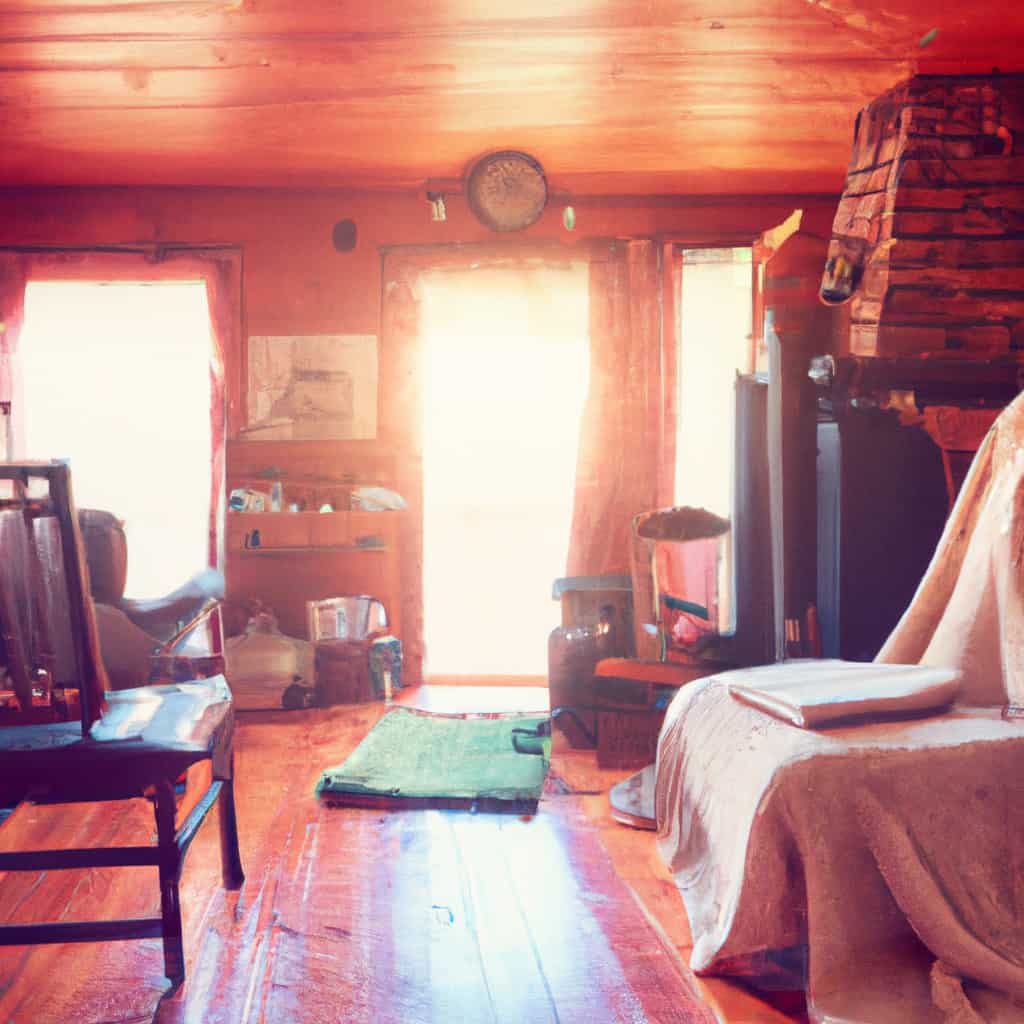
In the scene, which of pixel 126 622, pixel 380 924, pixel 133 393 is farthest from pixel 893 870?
pixel 133 393

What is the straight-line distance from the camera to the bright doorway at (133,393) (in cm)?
524

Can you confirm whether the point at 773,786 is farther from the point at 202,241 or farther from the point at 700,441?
the point at 202,241

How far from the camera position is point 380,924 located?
2.39 meters

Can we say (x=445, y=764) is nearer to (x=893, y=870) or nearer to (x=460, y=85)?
(x=893, y=870)

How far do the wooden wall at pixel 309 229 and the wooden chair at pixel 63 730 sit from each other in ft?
10.3

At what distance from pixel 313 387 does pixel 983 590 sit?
367 centimetres

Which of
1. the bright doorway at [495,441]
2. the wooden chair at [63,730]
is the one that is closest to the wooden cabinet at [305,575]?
the bright doorway at [495,441]

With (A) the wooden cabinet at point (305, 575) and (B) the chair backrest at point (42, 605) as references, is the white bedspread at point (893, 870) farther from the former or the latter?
(A) the wooden cabinet at point (305, 575)

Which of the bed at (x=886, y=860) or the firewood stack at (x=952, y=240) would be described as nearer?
the bed at (x=886, y=860)

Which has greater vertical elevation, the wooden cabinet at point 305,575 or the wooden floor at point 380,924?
the wooden cabinet at point 305,575

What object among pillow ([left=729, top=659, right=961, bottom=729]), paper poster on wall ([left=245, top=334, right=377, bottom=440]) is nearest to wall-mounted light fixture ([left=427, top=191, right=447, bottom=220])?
paper poster on wall ([left=245, top=334, right=377, bottom=440])

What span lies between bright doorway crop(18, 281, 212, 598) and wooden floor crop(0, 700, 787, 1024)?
2.50m

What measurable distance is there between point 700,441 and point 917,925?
3.70 meters

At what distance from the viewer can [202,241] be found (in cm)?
514
